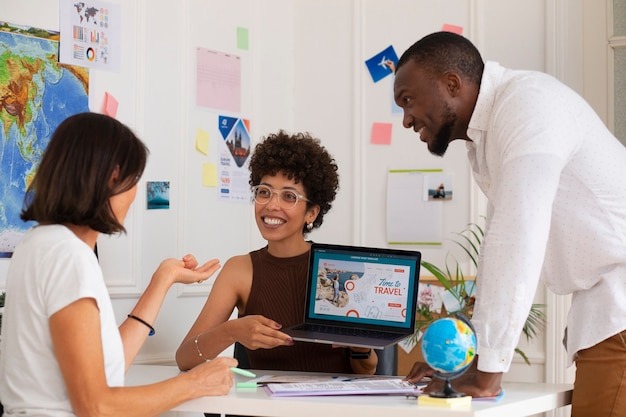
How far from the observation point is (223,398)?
1849 mm

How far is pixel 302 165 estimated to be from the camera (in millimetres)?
2656

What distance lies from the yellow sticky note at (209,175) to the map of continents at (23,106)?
718 millimetres

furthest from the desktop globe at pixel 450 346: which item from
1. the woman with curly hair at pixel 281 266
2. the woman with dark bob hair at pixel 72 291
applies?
the woman with curly hair at pixel 281 266

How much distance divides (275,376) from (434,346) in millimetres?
630

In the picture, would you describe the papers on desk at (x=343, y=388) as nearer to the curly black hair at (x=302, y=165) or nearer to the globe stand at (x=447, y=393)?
the globe stand at (x=447, y=393)

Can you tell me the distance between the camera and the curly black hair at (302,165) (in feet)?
8.70

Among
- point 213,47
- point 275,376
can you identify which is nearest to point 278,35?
point 213,47

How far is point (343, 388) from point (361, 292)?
0.43 metres

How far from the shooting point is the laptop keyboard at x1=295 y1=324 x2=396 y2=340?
2.24 m

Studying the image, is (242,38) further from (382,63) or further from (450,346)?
(450,346)

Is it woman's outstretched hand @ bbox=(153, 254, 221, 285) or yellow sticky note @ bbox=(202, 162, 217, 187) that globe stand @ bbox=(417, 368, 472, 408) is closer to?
woman's outstretched hand @ bbox=(153, 254, 221, 285)

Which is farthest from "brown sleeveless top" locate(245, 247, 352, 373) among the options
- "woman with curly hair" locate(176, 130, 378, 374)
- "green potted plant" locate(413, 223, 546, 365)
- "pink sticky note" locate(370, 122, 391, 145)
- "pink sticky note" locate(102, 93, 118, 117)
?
"pink sticky note" locate(370, 122, 391, 145)

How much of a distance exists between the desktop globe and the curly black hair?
103 centimetres

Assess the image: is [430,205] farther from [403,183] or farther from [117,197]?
[117,197]
